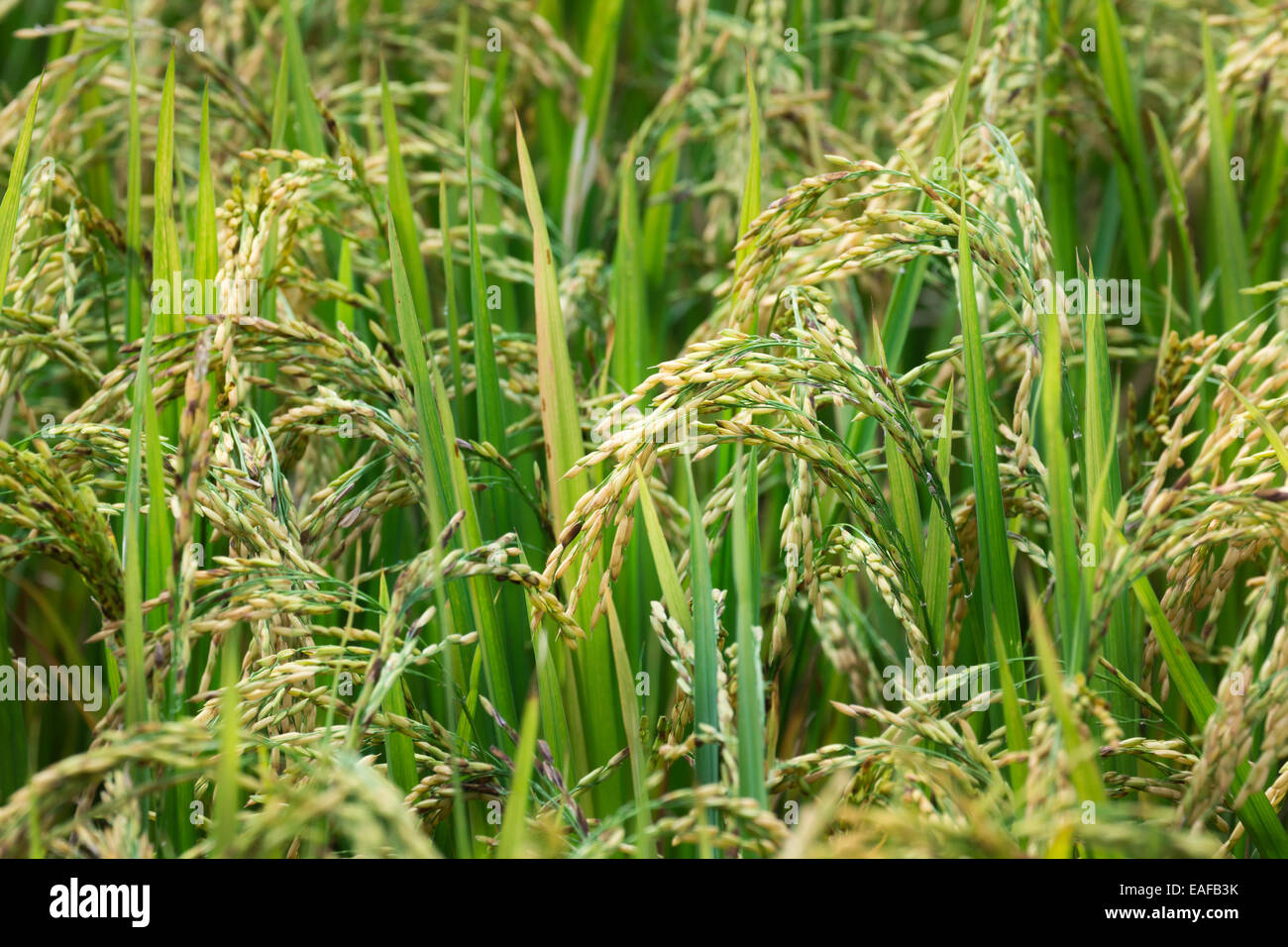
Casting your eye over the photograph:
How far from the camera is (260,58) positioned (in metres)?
2.21

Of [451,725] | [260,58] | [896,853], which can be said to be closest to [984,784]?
[896,853]

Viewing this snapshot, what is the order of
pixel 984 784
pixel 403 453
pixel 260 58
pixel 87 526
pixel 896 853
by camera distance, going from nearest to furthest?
pixel 896 853 → pixel 87 526 → pixel 984 784 → pixel 403 453 → pixel 260 58

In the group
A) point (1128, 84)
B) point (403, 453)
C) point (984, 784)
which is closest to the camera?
point (984, 784)

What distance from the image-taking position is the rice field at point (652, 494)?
3.38 feet

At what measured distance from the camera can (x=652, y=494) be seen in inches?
57.9

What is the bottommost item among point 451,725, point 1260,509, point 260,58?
point 451,725

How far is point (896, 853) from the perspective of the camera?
95 centimetres

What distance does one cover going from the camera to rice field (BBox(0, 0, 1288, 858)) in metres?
1.03
